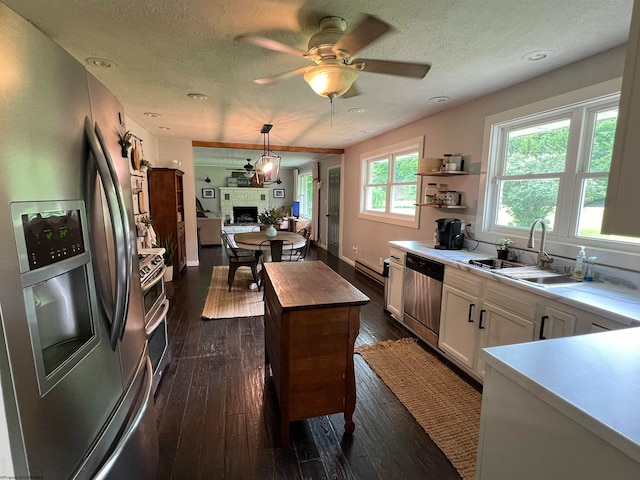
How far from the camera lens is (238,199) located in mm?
12492

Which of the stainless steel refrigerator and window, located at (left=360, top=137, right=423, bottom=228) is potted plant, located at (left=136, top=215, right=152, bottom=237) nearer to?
the stainless steel refrigerator

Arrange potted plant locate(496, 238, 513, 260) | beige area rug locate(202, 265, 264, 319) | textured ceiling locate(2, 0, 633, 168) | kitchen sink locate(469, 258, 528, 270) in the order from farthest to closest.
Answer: beige area rug locate(202, 265, 264, 319), potted plant locate(496, 238, 513, 260), kitchen sink locate(469, 258, 528, 270), textured ceiling locate(2, 0, 633, 168)

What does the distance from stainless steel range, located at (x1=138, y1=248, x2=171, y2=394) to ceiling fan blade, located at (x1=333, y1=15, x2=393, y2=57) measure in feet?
5.93

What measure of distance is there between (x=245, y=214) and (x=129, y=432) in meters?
12.0

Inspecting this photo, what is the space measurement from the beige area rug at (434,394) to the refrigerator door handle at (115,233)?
5.98ft

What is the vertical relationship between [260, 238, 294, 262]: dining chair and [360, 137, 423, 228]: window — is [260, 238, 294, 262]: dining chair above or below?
below

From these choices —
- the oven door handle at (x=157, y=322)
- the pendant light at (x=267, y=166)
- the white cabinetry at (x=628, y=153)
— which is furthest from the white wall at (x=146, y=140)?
the white cabinetry at (x=628, y=153)

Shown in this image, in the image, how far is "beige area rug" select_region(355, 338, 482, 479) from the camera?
1.82 meters

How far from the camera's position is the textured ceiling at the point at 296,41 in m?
1.64

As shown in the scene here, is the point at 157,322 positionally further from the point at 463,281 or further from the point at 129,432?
the point at 463,281

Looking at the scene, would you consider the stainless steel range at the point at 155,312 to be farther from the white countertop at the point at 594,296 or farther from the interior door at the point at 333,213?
the interior door at the point at 333,213

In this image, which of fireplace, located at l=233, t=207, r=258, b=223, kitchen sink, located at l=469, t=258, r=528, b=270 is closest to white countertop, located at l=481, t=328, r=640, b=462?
kitchen sink, located at l=469, t=258, r=528, b=270

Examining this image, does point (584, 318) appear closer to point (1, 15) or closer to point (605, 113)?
point (605, 113)

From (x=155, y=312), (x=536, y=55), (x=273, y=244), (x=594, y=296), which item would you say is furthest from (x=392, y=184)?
(x=155, y=312)
